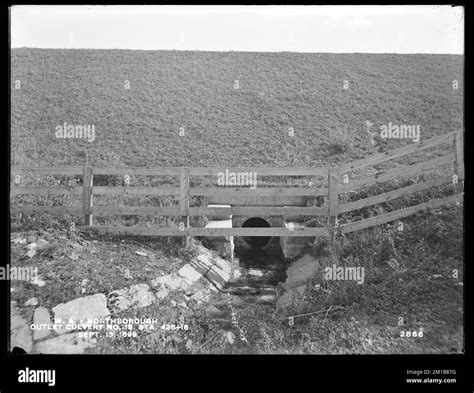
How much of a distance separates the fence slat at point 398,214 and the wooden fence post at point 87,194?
4699 millimetres

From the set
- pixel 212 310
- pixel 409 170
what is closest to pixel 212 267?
pixel 212 310

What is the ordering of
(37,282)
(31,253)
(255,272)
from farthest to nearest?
(255,272) → (31,253) → (37,282)

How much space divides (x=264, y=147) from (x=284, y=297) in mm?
8418

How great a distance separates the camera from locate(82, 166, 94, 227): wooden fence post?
6.76 m

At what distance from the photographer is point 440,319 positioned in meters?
4.12

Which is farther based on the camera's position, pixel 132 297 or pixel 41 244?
pixel 41 244

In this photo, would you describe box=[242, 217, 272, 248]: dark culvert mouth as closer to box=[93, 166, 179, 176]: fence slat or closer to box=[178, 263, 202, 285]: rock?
box=[178, 263, 202, 285]: rock

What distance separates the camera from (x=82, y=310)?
4.37 m

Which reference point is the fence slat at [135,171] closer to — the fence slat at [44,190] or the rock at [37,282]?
the fence slat at [44,190]

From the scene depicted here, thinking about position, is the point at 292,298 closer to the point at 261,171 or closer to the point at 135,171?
the point at 261,171

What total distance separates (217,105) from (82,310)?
45.1 feet

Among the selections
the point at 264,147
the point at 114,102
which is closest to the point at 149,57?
the point at 114,102

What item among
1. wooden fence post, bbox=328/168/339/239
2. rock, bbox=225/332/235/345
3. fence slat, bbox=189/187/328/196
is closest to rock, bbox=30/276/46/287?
rock, bbox=225/332/235/345

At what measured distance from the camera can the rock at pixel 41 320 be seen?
3.86 metres
